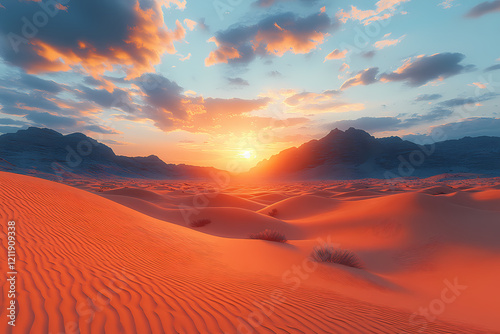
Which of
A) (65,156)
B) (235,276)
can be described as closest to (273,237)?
(235,276)

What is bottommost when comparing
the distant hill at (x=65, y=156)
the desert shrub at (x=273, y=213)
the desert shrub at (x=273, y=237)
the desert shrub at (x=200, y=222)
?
the desert shrub at (x=273, y=213)

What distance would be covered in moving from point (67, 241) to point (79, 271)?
5.51ft

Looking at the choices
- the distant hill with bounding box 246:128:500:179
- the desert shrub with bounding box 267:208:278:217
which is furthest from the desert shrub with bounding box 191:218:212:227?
the distant hill with bounding box 246:128:500:179

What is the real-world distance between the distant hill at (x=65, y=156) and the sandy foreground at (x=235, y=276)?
5845 cm

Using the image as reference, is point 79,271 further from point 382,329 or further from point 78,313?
point 382,329

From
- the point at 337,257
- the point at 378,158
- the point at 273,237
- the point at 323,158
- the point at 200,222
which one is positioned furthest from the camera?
the point at 323,158

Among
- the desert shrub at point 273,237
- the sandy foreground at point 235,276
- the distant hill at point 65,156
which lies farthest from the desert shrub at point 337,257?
the distant hill at point 65,156

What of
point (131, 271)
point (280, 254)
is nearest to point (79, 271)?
point (131, 271)

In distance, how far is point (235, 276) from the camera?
15.0 ft

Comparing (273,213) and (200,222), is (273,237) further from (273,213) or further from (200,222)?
(273,213)

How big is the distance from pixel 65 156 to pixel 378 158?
108397 mm

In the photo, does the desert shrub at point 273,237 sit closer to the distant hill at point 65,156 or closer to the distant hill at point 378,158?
the distant hill at point 65,156

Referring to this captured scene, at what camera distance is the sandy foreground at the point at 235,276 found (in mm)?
2516

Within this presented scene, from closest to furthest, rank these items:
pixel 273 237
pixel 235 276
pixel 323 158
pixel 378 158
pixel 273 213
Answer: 1. pixel 235 276
2. pixel 273 237
3. pixel 273 213
4. pixel 378 158
5. pixel 323 158
